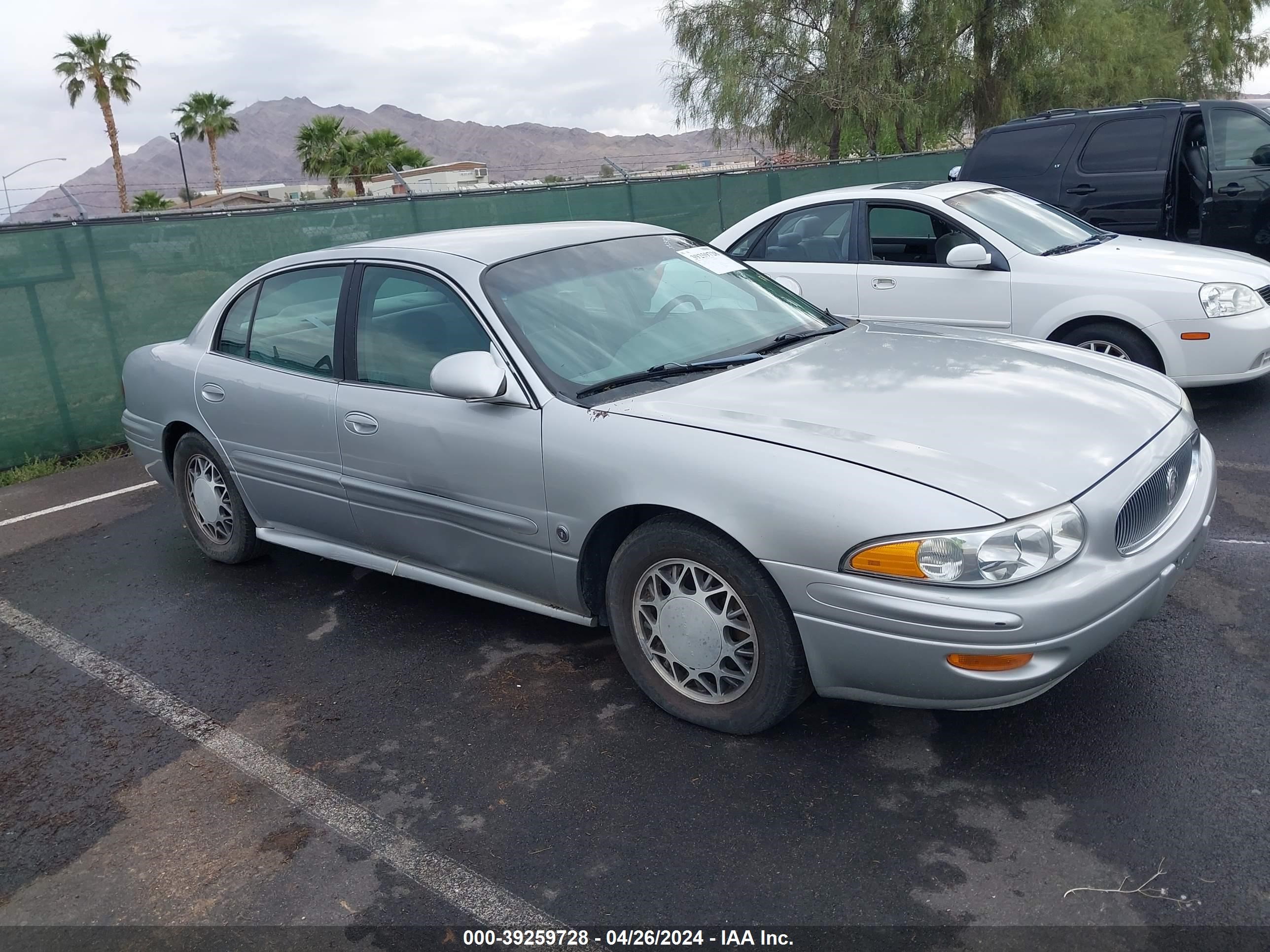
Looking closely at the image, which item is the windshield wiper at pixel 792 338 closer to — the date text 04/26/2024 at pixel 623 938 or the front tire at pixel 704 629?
the front tire at pixel 704 629

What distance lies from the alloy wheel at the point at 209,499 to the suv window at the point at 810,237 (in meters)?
4.15

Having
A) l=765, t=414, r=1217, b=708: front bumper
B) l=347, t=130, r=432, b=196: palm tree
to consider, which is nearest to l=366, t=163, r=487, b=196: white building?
l=347, t=130, r=432, b=196: palm tree

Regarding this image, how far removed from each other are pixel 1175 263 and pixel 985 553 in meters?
4.64

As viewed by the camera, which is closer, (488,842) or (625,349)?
(488,842)

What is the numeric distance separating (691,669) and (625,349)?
4.01 ft

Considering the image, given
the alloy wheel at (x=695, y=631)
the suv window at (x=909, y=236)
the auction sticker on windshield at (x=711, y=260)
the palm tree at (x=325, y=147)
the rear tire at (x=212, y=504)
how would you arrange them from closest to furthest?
the alloy wheel at (x=695, y=631) → the auction sticker on windshield at (x=711, y=260) → the rear tire at (x=212, y=504) → the suv window at (x=909, y=236) → the palm tree at (x=325, y=147)

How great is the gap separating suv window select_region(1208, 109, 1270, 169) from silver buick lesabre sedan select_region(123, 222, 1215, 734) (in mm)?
6000

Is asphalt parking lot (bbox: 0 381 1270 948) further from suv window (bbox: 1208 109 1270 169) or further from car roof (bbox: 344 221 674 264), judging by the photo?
suv window (bbox: 1208 109 1270 169)

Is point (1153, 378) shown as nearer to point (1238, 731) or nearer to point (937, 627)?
point (1238, 731)

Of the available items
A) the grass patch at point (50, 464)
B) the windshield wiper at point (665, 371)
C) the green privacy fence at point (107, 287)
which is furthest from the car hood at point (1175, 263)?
the grass patch at point (50, 464)

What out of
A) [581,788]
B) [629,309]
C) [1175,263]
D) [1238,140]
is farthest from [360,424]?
[1238,140]

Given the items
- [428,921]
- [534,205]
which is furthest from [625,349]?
[534,205]

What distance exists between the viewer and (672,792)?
3.25m

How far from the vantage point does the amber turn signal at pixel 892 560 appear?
9.61 ft
